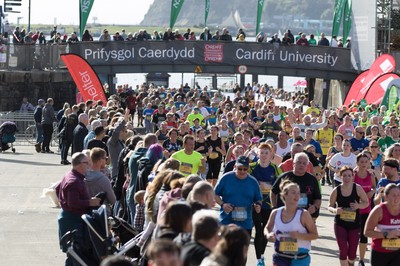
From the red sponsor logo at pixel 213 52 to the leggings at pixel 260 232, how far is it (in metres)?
32.2

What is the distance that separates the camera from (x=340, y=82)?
49500mm

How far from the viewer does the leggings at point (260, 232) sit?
563 inches

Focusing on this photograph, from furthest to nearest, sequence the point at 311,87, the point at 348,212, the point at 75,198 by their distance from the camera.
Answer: the point at 311,87, the point at 348,212, the point at 75,198

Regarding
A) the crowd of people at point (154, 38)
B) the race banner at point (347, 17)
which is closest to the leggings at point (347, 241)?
the crowd of people at point (154, 38)

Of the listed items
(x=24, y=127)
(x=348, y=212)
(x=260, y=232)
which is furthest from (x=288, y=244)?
(x=24, y=127)

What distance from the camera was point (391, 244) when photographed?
11.9 metres

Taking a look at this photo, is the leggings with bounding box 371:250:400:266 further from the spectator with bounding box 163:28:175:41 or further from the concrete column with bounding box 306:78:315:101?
the concrete column with bounding box 306:78:315:101

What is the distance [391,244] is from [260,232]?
2.92m

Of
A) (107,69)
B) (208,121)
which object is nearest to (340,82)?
(107,69)

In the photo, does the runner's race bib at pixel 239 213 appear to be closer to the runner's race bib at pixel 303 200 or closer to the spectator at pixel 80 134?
the runner's race bib at pixel 303 200

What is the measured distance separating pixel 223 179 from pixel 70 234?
Result: 2.69 metres

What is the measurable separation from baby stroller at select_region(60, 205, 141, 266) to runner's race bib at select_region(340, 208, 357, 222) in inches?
129

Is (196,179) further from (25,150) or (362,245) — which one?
(25,150)

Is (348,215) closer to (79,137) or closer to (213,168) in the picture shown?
(213,168)
